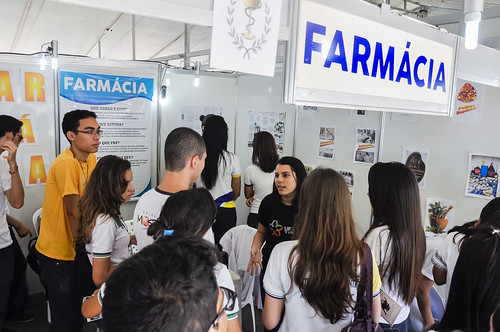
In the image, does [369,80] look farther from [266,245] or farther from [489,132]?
[489,132]

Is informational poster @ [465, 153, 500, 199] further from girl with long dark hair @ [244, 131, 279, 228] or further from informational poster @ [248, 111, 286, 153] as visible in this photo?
informational poster @ [248, 111, 286, 153]

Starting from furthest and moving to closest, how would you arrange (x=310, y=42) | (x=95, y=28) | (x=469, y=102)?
1. (x=95, y=28)
2. (x=469, y=102)
3. (x=310, y=42)

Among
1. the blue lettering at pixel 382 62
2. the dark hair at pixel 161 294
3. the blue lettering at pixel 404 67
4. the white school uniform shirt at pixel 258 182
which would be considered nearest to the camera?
the dark hair at pixel 161 294

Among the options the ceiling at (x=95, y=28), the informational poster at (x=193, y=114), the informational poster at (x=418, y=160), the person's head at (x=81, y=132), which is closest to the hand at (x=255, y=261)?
the person's head at (x=81, y=132)

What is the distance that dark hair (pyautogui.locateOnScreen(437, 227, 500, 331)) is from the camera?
3.56 feet

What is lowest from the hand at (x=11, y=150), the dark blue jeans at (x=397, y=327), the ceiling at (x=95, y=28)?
the dark blue jeans at (x=397, y=327)

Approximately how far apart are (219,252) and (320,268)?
14.0 inches

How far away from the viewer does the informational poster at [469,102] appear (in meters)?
2.53

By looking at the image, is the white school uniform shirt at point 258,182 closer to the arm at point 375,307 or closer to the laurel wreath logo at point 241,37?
the arm at point 375,307

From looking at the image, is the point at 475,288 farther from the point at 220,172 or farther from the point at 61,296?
the point at 220,172

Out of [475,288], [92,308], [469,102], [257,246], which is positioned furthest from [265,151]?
[475,288]

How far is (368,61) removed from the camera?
146 cm

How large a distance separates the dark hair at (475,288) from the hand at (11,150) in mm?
2285

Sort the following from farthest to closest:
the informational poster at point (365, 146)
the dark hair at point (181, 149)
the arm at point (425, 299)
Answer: the informational poster at point (365, 146) → the arm at point (425, 299) → the dark hair at point (181, 149)
